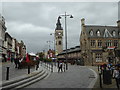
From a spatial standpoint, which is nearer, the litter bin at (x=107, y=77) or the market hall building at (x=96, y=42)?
the litter bin at (x=107, y=77)

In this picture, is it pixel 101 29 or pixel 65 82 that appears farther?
pixel 101 29

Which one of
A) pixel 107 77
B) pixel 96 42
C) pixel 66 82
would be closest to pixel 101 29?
pixel 96 42

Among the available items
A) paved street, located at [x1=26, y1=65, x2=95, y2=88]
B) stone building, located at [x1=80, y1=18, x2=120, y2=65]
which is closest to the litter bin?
paved street, located at [x1=26, y1=65, x2=95, y2=88]

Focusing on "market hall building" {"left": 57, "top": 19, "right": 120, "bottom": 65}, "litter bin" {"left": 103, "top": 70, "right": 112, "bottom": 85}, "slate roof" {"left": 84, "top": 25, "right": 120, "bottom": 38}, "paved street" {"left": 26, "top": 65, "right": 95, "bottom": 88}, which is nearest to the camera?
"paved street" {"left": 26, "top": 65, "right": 95, "bottom": 88}

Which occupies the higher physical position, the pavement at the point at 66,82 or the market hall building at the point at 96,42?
the market hall building at the point at 96,42

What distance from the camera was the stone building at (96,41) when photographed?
48.7 metres

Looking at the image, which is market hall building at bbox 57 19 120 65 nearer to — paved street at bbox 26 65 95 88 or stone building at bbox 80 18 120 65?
stone building at bbox 80 18 120 65

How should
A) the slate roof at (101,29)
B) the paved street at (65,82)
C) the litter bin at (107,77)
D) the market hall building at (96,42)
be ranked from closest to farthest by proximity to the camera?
the paved street at (65,82), the litter bin at (107,77), the market hall building at (96,42), the slate roof at (101,29)

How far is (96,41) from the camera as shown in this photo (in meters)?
50.5

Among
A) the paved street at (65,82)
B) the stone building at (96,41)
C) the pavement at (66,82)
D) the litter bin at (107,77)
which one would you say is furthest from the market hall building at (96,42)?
the litter bin at (107,77)

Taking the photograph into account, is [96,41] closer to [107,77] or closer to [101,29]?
[101,29]

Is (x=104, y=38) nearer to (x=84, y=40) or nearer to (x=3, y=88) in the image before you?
(x=84, y=40)

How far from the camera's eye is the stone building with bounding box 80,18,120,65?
48.7 m

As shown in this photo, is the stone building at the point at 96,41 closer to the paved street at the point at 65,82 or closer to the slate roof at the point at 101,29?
the slate roof at the point at 101,29
